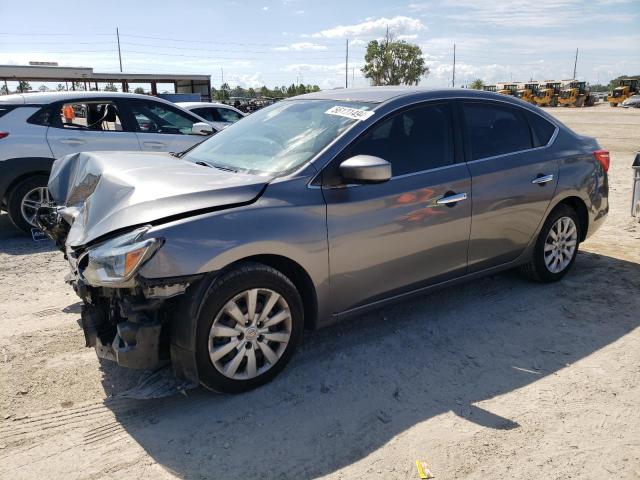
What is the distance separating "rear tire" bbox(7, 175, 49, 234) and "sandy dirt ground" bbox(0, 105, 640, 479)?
7.40 feet

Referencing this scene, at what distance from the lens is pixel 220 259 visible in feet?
9.36

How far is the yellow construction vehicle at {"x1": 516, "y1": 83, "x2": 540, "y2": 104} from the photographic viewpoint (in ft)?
183

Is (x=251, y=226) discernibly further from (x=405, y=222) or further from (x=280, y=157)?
(x=405, y=222)

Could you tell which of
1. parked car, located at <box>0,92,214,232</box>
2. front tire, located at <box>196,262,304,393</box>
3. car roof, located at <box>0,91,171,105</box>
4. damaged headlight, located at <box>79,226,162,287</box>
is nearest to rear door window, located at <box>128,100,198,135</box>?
parked car, located at <box>0,92,214,232</box>

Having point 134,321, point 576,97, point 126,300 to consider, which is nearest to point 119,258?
point 126,300

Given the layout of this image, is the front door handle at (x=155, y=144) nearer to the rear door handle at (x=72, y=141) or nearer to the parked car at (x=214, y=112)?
the rear door handle at (x=72, y=141)

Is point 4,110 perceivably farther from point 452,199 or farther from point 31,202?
point 452,199

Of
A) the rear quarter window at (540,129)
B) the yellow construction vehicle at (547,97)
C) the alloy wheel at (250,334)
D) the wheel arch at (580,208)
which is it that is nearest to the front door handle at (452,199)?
the rear quarter window at (540,129)

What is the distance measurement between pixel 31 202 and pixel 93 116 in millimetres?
1514

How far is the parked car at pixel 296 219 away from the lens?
2842 millimetres

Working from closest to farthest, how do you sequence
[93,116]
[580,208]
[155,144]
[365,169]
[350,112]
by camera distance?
[365,169] → [350,112] → [580,208] → [93,116] → [155,144]

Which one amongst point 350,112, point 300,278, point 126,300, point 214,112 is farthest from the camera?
point 214,112

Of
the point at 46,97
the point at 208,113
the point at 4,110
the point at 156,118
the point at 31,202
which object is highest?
the point at 46,97

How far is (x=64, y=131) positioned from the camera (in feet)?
22.0
